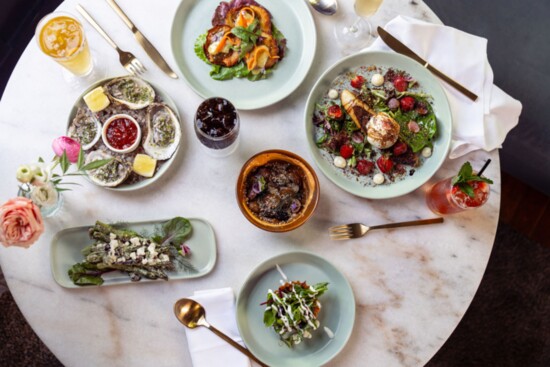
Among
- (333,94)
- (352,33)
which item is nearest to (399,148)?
(333,94)

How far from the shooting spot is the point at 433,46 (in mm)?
1814

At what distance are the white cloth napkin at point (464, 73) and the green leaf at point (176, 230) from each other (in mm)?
983

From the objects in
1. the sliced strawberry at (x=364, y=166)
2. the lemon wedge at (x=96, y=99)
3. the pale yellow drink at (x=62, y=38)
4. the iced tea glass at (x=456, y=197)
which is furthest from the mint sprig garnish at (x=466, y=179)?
the pale yellow drink at (x=62, y=38)

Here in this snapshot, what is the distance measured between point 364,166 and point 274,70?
0.50m

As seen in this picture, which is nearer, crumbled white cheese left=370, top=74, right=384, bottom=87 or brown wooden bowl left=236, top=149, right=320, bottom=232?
brown wooden bowl left=236, top=149, right=320, bottom=232

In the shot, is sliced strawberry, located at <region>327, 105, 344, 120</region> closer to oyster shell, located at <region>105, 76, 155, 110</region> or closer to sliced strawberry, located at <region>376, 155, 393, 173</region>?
sliced strawberry, located at <region>376, 155, 393, 173</region>

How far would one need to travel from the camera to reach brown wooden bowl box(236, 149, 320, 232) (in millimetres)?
1666

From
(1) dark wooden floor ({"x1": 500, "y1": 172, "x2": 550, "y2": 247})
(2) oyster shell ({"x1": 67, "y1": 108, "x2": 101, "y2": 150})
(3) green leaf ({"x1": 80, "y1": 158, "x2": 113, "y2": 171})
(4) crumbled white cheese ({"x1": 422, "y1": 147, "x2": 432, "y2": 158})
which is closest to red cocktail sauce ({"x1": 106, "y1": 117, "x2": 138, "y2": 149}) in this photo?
(2) oyster shell ({"x1": 67, "y1": 108, "x2": 101, "y2": 150})

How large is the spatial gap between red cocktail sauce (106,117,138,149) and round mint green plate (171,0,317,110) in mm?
265

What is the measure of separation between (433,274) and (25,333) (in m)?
2.09

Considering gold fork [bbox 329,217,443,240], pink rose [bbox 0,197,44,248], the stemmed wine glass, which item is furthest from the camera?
the stemmed wine glass

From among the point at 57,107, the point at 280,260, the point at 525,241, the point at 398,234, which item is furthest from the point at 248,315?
the point at 525,241

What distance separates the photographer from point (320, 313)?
5.71 feet

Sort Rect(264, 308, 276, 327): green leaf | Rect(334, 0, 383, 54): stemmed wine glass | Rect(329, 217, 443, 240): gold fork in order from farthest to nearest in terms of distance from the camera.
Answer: Rect(334, 0, 383, 54): stemmed wine glass
Rect(329, 217, 443, 240): gold fork
Rect(264, 308, 276, 327): green leaf
